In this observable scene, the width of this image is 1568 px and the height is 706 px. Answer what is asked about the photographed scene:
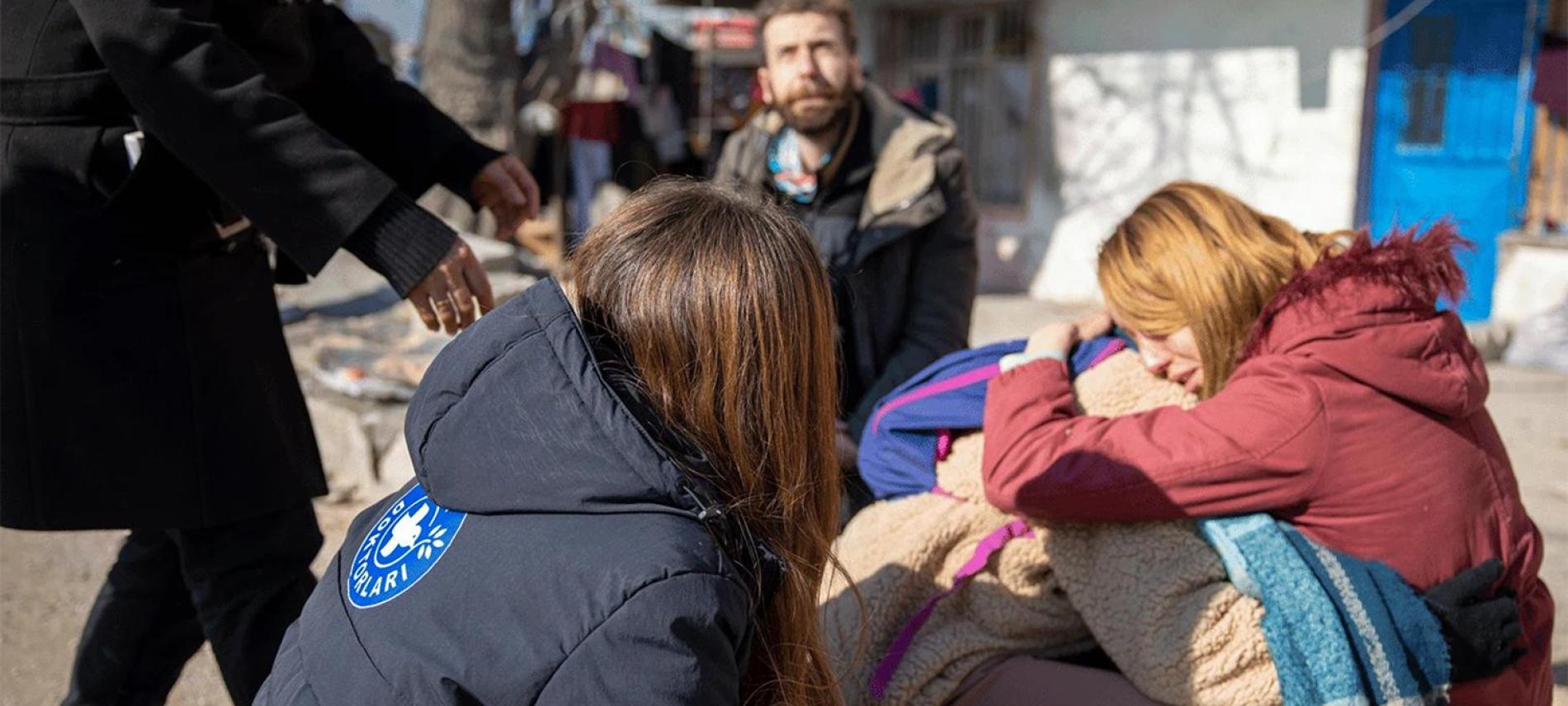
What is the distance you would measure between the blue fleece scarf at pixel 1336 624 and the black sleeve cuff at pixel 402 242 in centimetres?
118

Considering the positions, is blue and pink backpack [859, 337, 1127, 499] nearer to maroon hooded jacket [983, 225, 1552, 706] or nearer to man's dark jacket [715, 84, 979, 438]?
maroon hooded jacket [983, 225, 1552, 706]

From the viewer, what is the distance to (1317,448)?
1716 millimetres

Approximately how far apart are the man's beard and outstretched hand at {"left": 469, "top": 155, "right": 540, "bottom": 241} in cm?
71

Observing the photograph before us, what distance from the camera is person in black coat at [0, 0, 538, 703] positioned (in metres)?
1.79

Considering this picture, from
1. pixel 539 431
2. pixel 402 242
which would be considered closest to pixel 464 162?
pixel 402 242

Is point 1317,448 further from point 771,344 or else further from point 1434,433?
point 771,344

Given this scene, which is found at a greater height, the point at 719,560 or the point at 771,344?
the point at 771,344

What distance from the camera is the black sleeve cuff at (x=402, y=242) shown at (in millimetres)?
1821

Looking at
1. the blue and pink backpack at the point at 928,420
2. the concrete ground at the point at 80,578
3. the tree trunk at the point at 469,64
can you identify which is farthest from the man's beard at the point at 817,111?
the tree trunk at the point at 469,64

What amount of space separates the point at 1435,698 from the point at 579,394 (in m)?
1.26

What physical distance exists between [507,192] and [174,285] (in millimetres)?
577

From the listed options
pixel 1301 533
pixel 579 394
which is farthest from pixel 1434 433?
pixel 579 394

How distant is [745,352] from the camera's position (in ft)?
4.09

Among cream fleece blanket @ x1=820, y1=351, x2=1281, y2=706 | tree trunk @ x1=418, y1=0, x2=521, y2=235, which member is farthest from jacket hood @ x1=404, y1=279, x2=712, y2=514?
tree trunk @ x1=418, y1=0, x2=521, y2=235
